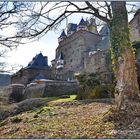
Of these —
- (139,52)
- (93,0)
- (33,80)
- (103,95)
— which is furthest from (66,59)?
(139,52)

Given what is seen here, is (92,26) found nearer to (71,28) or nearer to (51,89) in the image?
(71,28)

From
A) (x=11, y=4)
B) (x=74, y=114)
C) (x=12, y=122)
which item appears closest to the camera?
(x=74, y=114)

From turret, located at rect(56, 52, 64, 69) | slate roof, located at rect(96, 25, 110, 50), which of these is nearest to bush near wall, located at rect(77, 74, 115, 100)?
slate roof, located at rect(96, 25, 110, 50)

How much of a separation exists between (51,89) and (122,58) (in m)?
2.42

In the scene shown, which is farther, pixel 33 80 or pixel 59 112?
pixel 33 80

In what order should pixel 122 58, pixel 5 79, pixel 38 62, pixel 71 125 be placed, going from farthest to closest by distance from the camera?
pixel 5 79, pixel 38 62, pixel 122 58, pixel 71 125

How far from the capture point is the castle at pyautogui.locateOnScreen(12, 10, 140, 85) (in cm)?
461

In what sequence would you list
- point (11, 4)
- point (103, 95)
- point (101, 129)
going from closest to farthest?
1. point (101, 129)
2. point (11, 4)
3. point (103, 95)

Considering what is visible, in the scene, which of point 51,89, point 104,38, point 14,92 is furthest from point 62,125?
point 51,89

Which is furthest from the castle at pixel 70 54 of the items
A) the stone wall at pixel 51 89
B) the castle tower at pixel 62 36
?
the stone wall at pixel 51 89

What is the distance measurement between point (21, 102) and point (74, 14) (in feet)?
5.49

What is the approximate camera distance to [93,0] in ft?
13.6

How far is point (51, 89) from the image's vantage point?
5883mm

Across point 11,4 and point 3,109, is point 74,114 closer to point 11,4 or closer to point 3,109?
point 3,109
